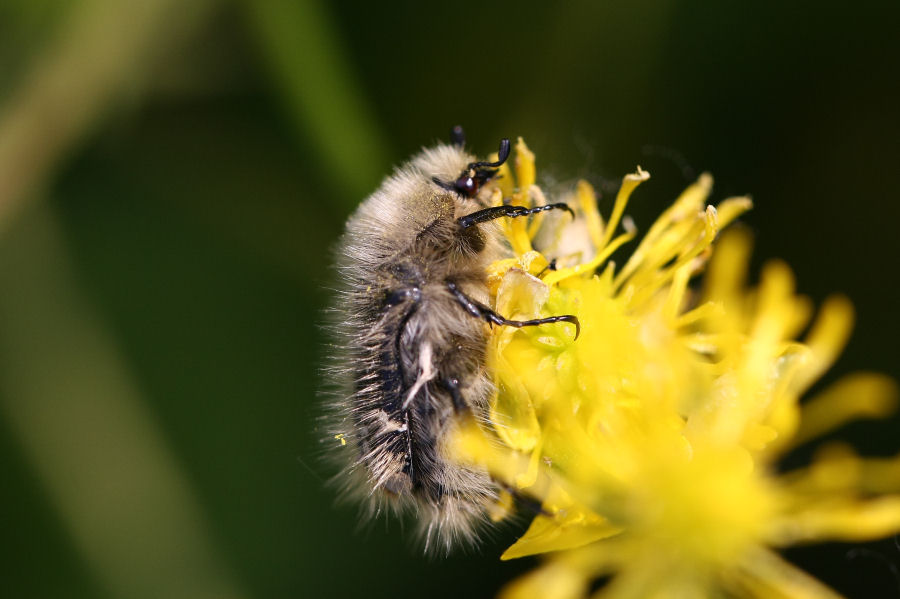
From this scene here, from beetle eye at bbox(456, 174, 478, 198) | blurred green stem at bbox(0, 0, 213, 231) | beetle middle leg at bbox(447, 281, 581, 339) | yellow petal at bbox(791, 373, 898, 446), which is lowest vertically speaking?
yellow petal at bbox(791, 373, 898, 446)

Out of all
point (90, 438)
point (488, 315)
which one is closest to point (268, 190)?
point (90, 438)

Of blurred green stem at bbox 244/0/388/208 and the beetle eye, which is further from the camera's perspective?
blurred green stem at bbox 244/0/388/208

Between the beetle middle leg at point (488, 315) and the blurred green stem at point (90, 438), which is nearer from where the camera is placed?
the beetle middle leg at point (488, 315)

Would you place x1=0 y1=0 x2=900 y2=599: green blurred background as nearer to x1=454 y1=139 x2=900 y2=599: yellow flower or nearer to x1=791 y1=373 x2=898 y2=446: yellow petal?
x1=791 y1=373 x2=898 y2=446: yellow petal

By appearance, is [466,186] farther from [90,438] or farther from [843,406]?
[90,438]

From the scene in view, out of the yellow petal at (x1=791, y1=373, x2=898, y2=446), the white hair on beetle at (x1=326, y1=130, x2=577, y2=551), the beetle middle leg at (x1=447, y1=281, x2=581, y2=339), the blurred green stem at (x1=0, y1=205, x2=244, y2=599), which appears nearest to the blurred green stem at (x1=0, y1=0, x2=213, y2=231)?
the blurred green stem at (x1=0, y1=205, x2=244, y2=599)

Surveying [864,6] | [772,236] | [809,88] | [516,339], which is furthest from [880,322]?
[516,339]

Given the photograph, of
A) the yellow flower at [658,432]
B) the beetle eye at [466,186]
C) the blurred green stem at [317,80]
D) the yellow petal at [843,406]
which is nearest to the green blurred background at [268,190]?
the blurred green stem at [317,80]

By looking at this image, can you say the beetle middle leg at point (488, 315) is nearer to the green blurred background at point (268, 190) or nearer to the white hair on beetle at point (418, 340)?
the white hair on beetle at point (418, 340)

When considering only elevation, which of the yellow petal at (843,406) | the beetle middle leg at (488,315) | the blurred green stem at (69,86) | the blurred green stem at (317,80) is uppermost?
the blurred green stem at (69,86)
